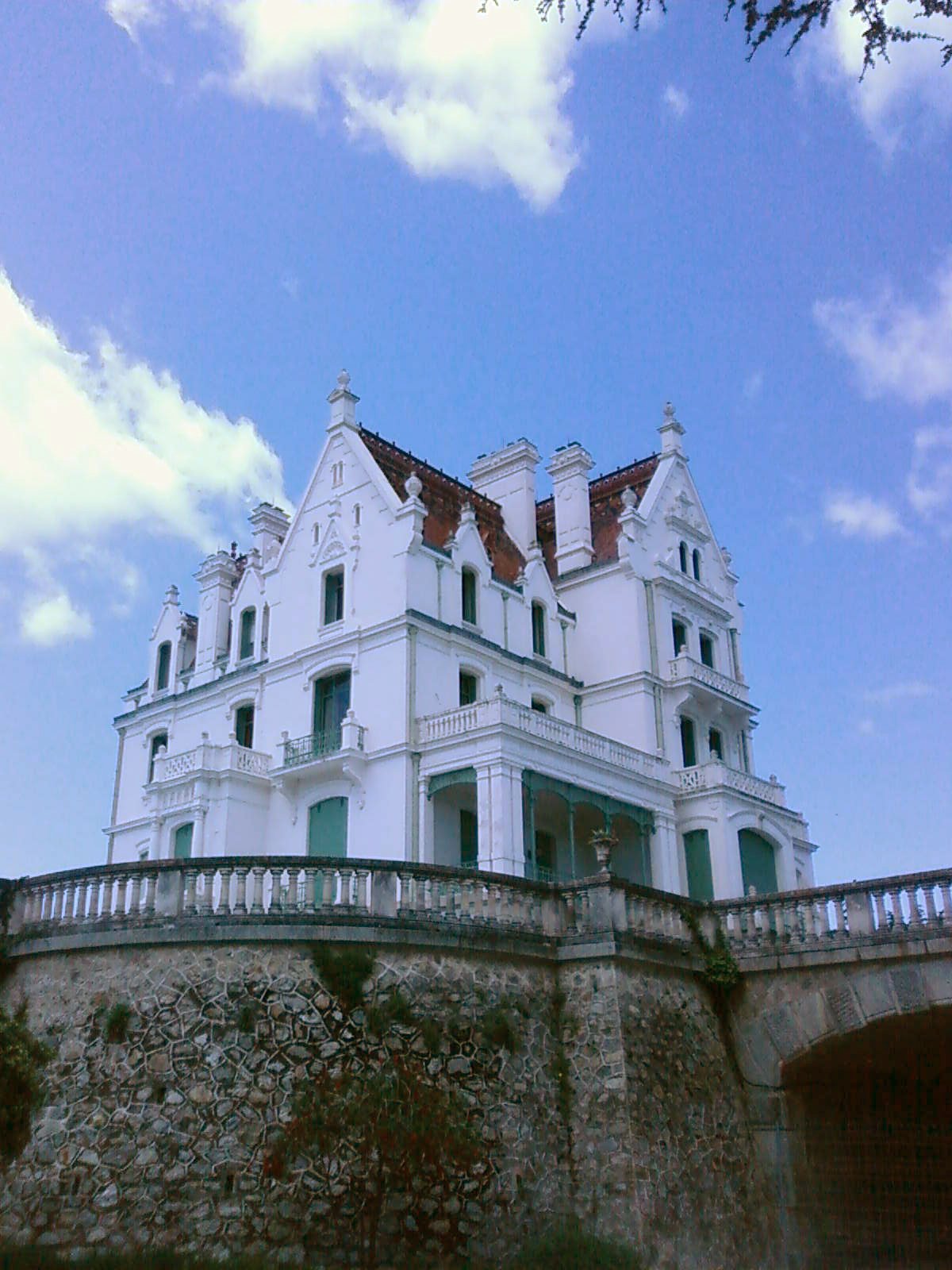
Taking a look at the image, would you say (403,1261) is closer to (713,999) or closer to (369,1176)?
(369,1176)

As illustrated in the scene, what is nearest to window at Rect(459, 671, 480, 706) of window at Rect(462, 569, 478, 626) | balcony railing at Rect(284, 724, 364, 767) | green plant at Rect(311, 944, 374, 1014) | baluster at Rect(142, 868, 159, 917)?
window at Rect(462, 569, 478, 626)

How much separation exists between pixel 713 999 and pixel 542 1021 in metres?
3.28

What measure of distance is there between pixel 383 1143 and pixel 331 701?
870 inches

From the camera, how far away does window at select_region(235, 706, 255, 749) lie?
3912cm

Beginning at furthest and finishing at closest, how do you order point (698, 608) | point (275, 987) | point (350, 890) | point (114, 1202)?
point (698, 608) → point (350, 890) → point (275, 987) → point (114, 1202)

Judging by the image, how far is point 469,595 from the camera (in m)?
36.9

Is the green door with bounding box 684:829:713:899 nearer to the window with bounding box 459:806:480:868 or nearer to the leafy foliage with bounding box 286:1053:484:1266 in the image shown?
the window with bounding box 459:806:480:868

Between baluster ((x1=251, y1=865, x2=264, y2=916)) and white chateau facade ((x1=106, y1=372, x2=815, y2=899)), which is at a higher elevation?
white chateau facade ((x1=106, y1=372, x2=815, y2=899))

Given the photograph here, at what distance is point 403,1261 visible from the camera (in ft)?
47.4

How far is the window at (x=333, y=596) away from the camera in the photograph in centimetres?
3653

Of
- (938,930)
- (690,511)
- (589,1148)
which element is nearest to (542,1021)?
(589,1148)

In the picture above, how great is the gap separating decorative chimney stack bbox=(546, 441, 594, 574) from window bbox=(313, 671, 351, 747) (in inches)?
374

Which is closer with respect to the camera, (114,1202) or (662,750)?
(114,1202)

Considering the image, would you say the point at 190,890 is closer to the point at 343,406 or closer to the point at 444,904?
the point at 444,904
